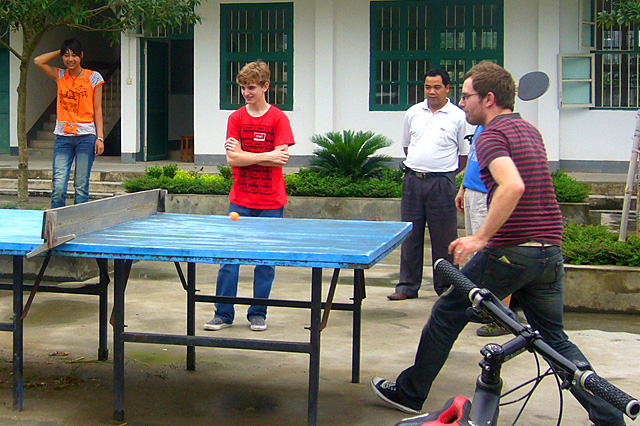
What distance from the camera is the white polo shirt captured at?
23.7 feet

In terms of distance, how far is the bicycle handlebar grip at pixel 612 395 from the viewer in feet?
7.73

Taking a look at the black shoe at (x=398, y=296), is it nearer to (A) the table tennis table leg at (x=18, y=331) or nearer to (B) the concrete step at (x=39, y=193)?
(A) the table tennis table leg at (x=18, y=331)

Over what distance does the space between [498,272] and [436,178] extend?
3181 mm

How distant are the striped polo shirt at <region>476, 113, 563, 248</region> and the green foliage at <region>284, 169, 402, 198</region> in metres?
6.93

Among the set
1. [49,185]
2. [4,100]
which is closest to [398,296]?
[49,185]

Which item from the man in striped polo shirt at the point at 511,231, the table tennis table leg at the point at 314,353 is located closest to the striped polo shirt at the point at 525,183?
the man in striped polo shirt at the point at 511,231

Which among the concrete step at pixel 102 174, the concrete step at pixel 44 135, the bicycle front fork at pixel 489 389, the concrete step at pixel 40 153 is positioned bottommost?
the bicycle front fork at pixel 489 389

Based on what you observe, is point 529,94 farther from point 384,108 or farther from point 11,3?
point 384,108

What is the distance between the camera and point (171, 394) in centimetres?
497

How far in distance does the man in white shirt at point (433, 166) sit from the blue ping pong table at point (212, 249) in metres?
2.02

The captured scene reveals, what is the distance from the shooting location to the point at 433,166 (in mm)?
7281

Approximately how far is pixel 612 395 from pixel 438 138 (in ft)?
16.3

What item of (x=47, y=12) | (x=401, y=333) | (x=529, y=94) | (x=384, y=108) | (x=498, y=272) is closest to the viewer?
(x=498, y=272)

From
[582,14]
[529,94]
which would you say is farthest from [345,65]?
[529,94]
